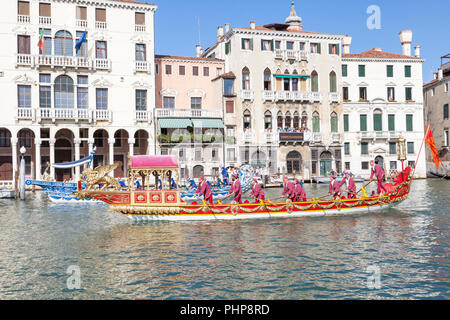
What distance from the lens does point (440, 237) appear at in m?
14.6

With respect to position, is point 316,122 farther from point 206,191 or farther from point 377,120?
point 206,191

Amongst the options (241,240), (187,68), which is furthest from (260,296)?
(187,68)

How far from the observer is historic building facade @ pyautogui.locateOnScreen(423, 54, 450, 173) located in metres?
52.5

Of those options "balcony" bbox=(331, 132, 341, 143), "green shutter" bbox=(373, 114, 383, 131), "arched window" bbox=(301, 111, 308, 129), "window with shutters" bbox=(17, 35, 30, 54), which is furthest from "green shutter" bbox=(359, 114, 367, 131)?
"window with shutters" bbox=(17, 35, 30, 54)

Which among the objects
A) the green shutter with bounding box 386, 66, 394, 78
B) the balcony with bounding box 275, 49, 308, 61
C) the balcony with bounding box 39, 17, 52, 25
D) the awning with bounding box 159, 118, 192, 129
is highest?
the balcony with bounding box 39, 17, 52, 25

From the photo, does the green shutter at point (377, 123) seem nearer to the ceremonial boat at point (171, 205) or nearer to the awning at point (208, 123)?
the awning at point (208, 123)

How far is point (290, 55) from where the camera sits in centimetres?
4603

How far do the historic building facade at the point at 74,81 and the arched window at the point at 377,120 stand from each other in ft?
74.4

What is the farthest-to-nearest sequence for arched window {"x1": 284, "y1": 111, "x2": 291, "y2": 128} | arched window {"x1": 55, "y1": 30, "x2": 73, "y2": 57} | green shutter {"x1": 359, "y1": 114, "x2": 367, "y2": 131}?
green shutter {"x1": 359, "y1": 114, "x2": 367, "y2": 131} < arched window {"x1": 284, "y1": 111, "x2": 291, "y2": 128} < arched window {"x1": 55, "y1": 30, "x2": 73, "y2": 57}

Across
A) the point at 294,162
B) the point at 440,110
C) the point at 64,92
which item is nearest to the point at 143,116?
the point at 64,92

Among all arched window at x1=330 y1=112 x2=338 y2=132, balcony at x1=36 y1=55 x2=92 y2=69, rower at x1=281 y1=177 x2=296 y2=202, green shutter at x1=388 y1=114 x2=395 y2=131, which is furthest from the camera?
green shutter at x1=388 y1=114 x2=395 y2=131

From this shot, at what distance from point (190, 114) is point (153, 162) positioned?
2371 centimetres

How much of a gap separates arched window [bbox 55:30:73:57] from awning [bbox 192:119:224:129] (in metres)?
11.5

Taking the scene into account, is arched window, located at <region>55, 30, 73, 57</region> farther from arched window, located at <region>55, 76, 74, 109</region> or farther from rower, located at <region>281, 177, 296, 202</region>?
rower, located at <region>281, 177, 296, 202</region>
